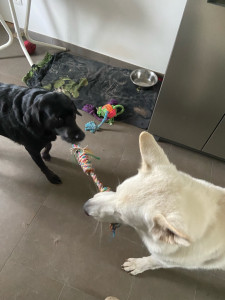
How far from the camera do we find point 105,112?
2.70 meters

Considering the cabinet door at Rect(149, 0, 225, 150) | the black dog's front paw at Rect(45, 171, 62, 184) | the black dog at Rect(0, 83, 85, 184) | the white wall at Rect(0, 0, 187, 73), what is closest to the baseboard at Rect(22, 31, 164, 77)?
the white wall at Rect(0, 0, 187, 73)

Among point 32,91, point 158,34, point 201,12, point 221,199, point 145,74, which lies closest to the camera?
point 221,199

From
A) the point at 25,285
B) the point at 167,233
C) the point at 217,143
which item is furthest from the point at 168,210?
the point at 217,143

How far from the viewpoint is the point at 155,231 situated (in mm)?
971

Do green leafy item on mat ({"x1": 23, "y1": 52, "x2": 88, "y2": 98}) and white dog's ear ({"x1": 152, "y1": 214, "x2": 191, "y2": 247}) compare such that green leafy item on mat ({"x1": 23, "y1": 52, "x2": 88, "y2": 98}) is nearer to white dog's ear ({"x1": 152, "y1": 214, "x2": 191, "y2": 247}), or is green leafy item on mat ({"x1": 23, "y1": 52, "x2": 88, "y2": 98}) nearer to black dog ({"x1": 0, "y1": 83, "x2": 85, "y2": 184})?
black dog ({"x1": 0, "y1": 83, "x2": 85, "y2": 184})

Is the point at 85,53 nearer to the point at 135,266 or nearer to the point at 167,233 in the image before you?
the point at 135,266

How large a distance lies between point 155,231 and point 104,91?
2438 millimetres

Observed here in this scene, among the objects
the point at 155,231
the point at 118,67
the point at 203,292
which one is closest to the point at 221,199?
the point at 155,231

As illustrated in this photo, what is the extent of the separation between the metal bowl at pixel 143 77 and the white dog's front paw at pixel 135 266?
238cm

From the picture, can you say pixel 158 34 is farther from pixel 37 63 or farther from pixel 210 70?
pixel 37 63

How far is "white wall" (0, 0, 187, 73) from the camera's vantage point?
2691mm

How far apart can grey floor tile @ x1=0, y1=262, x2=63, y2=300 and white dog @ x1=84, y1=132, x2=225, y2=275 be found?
0.94 m

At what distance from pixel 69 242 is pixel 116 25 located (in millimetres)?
2847

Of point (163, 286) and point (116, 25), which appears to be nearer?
point (163, 286)
